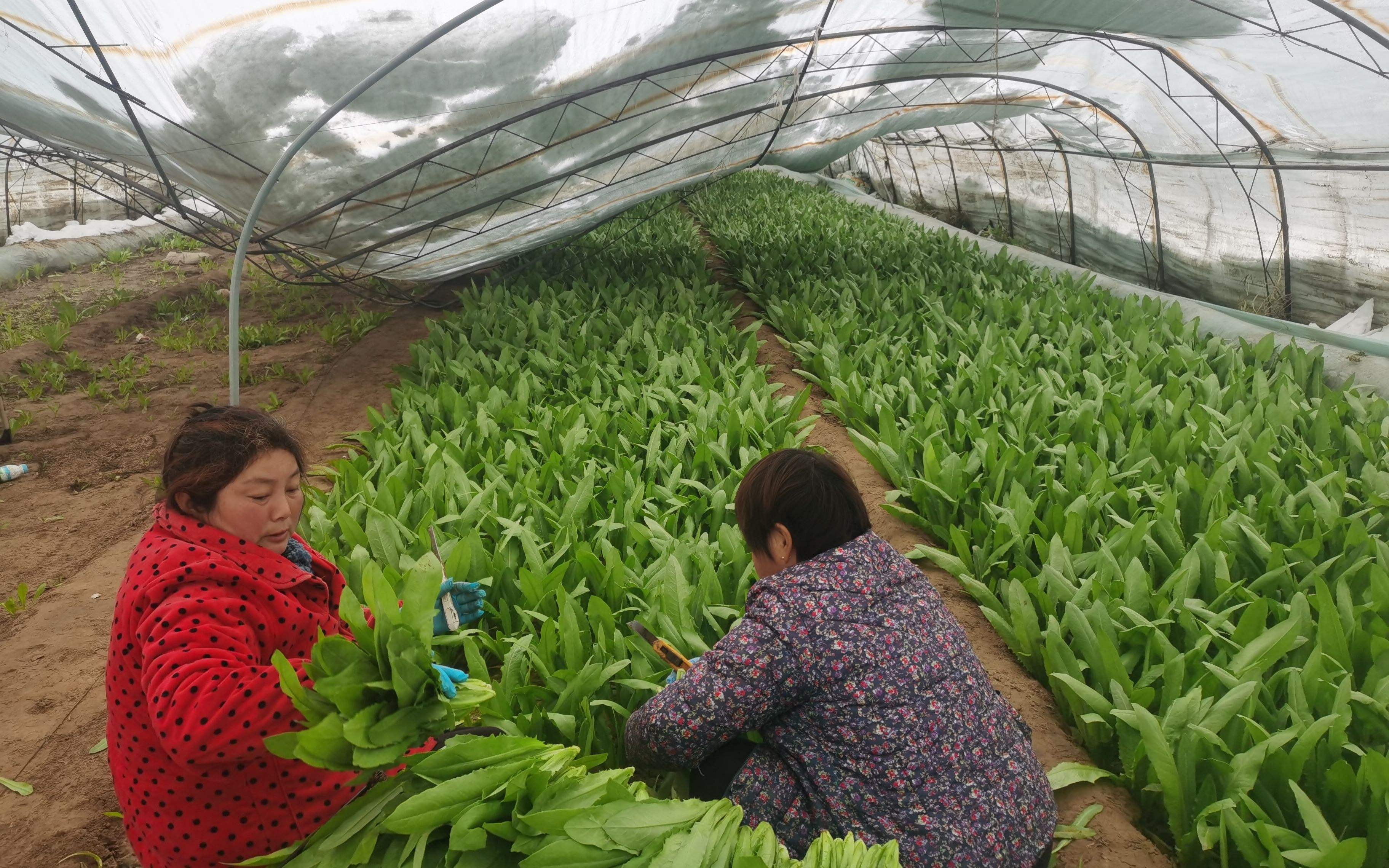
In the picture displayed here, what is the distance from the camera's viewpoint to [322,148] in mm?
4820

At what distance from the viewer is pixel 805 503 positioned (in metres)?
1.76

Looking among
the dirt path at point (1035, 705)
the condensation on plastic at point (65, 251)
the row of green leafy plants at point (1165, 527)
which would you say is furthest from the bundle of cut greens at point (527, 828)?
the condensation on plastic at point (65, 251)

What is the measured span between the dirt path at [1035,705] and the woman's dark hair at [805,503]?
0.42 m

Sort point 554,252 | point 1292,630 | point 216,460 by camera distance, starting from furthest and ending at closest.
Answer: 1. point 554,252
2. point 1292,630
3. point 216,460

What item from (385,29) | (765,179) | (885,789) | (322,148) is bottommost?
(765,179)

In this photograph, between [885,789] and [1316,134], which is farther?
[1316,134]

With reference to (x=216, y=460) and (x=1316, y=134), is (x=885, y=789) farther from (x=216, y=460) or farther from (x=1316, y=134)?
(x=1316, y=134)

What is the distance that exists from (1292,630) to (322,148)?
4944 mm

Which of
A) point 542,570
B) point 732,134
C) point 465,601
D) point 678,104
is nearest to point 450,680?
point 465,601

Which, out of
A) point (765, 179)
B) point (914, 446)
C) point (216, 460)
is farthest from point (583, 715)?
point (765, 179)

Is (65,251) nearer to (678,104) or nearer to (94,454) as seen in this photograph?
(94,454)

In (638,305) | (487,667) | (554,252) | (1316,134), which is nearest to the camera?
(487,667)

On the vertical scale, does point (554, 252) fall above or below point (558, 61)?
below

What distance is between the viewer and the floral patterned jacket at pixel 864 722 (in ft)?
5.28
